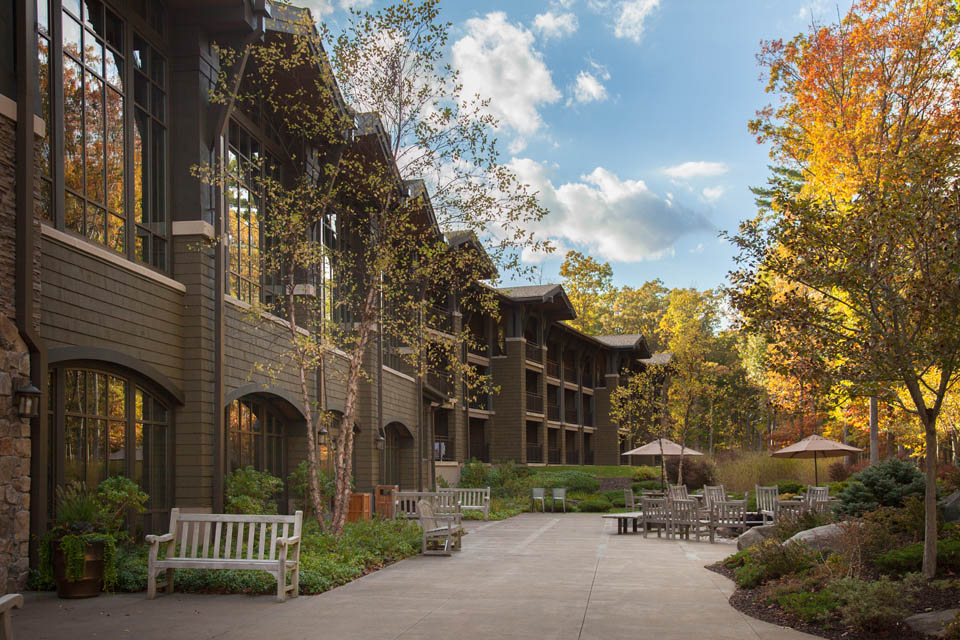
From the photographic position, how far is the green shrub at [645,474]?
128ft

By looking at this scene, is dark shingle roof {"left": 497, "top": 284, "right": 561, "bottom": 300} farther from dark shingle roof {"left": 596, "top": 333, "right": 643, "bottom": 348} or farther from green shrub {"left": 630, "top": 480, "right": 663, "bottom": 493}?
dark shingle roof {"left": 596, "top": 333, "right": 643, "bottom": 348}

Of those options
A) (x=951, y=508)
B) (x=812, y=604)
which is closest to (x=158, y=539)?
(x=812, y=604)

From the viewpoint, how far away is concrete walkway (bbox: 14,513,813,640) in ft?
26.6

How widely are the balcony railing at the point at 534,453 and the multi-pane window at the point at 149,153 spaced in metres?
30.4

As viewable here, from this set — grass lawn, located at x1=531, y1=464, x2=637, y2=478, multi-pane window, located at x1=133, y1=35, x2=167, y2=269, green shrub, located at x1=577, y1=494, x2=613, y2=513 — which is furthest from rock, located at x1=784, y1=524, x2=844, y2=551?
grass lawn, located at x1=531, y1=464, x2=637, y2=478

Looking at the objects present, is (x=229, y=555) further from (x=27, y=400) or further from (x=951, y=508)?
(x=951, y=508)

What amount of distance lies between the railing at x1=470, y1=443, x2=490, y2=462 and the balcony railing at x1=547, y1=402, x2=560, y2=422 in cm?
728

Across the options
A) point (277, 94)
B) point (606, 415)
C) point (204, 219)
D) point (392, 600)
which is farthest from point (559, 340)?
point (392, 600)

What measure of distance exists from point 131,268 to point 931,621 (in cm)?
1086

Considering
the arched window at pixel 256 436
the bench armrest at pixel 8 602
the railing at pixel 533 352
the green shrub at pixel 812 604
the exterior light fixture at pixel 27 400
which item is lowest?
the green shrub at pixel 812 604

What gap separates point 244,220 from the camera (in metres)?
17.2

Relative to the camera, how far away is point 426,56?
15.2 meters

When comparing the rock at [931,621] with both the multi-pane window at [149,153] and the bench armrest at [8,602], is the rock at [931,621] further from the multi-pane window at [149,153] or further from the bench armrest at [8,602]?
the multi-pane window at [149,153]

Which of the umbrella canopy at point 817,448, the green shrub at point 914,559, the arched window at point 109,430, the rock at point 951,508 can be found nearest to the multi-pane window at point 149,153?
the arched window at point 109,430
